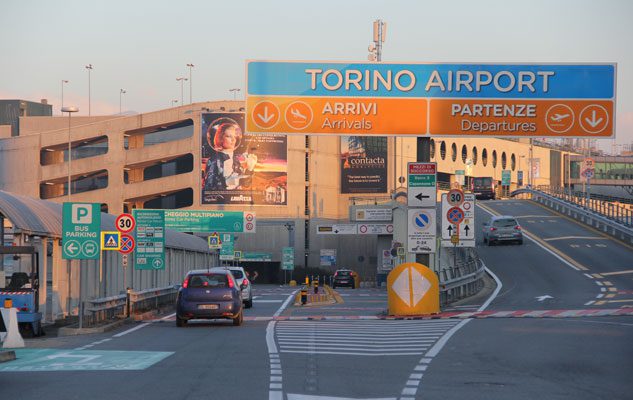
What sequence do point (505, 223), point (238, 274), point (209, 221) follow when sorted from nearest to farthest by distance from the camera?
point (238, 274), point (505, 223), point (209, 221)

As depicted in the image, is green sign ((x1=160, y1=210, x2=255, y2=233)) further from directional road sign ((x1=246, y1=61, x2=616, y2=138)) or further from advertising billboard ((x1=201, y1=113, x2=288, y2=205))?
directional road sign ((x1=246, y1=61, x2=616, y2=138))

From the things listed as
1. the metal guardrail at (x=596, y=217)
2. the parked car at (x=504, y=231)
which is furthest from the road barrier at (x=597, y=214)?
the parked car at (x=504, y=231)

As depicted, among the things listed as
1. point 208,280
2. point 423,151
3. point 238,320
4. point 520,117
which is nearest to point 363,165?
point 423,151

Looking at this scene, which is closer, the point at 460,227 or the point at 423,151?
the point at 423,151

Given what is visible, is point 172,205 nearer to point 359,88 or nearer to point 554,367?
point 359,88

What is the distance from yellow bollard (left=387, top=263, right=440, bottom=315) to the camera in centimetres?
2806

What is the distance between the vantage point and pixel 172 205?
10644 cm

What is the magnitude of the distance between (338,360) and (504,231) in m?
46.4

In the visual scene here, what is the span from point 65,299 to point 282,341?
12280 millimetres

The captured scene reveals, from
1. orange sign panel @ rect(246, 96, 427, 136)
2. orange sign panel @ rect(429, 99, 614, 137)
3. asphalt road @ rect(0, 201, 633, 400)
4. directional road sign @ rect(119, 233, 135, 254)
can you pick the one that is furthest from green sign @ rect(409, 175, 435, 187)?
directional road sign @ rect(119, 233, 135, 254)

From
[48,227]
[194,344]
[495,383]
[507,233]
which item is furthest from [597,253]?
[495,383]

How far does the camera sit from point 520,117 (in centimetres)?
2980

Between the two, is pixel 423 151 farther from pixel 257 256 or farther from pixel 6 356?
pixel 257 256

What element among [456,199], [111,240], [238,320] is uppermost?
[456,199]
